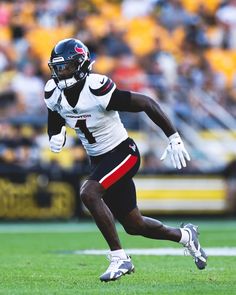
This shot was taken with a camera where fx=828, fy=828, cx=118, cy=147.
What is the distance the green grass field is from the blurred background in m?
2.06

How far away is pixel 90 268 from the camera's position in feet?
22.9

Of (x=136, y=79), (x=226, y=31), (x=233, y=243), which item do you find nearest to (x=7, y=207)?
(x=136, y=79)

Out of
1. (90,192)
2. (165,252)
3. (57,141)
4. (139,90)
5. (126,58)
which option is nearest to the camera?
(90,192)

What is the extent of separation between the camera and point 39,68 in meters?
14.9

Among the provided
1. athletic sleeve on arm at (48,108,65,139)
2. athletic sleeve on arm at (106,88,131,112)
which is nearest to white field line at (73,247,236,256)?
athletic sleeve on arm at (48,108,65,139)

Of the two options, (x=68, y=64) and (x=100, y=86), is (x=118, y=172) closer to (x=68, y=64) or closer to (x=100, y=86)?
(x=100, y=86)

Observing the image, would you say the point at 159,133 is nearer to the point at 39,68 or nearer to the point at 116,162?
the point at 39,68

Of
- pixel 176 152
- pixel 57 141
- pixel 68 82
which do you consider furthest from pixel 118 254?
pixel 68 82

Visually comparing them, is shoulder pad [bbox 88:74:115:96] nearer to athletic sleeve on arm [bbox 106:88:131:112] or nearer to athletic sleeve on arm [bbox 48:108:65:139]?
athletic sleeve on arm [bbox 106:88:131:112]

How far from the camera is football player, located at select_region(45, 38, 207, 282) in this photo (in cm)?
591

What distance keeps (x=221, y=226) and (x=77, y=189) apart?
2.48 metres

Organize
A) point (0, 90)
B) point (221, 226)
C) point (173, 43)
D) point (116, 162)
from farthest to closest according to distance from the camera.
A: 1. point (173, 43)
2. point (0, 90)
3. point (221, 226)
4. point (116, 162)

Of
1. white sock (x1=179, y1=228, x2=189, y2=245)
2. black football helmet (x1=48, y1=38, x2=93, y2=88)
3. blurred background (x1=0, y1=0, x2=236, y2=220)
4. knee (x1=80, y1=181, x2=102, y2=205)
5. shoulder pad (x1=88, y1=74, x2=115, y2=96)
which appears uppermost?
black football helmet (x1=48, y1=38, x2=93, y2=88)

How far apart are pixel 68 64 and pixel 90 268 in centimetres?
188
